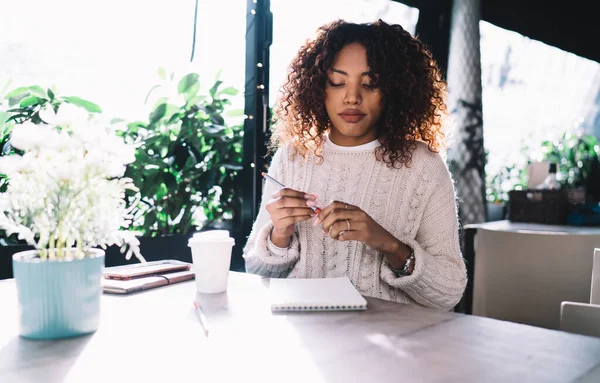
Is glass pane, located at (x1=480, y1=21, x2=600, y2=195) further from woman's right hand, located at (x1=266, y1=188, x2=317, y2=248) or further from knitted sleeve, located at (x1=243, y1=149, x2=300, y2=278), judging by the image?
woman's right hand, located at (x1=266, y1=188, x2=317, y2=248)

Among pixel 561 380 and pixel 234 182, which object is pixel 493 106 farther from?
pixel 561 380

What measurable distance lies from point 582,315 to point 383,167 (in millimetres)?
684

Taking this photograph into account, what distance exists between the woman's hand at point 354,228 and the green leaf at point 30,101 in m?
1.22

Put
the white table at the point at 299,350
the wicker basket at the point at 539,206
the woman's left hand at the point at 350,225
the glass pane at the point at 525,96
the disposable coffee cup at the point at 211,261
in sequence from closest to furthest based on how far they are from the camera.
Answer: the white table at the point at 299,350, the disposable coffee cup at the point at 211,261, the woman's left hand at the point at 350,225, the wicker basket at the point at 539,206, the glass pane at the point at 525,96

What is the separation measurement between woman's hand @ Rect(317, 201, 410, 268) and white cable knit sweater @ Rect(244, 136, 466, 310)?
8cm

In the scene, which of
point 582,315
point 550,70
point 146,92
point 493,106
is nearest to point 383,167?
point 582,315

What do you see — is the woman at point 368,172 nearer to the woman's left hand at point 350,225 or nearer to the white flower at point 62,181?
the woman's left hand at point 350,225

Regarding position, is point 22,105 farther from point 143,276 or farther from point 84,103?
point 143,276

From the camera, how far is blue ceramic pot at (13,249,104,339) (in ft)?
2.37

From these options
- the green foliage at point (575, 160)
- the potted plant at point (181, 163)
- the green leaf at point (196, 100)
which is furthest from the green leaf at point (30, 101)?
the green foliage at point (575, 160)

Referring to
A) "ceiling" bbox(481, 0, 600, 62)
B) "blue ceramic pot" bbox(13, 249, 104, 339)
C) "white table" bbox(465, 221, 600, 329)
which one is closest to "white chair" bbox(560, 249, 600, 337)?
"blue ceramic pot" bbox(13, 249, 104, 339)

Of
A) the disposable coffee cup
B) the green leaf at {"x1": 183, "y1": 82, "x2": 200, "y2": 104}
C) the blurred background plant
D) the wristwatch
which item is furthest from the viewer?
the green leaf at {"x1": 183, "y1": 82, "x2": 200, "y2": 104}

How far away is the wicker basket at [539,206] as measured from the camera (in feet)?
9.11

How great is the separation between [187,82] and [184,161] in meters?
0.36
